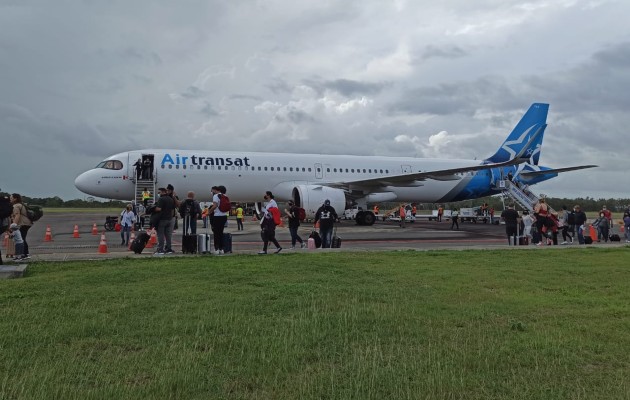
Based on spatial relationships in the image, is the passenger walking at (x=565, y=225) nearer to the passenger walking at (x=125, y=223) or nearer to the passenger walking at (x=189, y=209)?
the passenger walking at (x=189, y=209)

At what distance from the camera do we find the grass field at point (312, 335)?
3701 mm

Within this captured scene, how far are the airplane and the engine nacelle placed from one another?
1.8 inches

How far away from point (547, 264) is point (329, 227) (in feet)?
18.9

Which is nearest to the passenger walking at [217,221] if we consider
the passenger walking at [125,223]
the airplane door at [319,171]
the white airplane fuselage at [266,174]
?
the passenger walking at [125,223]

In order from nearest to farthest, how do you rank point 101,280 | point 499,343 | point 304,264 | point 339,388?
point 339,388 < point 499,343 < point 101,280 < point 304,264

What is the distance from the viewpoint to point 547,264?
1058 centimetres

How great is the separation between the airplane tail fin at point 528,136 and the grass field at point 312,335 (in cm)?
2740

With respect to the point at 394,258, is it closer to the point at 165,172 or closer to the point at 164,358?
the point at 164,358

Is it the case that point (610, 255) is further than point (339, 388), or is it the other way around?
point (610, 255)

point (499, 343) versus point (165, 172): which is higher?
point (165, 172)

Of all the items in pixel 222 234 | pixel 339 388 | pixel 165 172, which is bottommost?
pixel 339 388

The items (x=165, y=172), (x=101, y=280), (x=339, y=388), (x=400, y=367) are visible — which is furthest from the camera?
(x=165, y=172)

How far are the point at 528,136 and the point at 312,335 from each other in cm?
3353

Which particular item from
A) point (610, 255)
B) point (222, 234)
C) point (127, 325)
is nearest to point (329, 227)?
point (222, 234)
